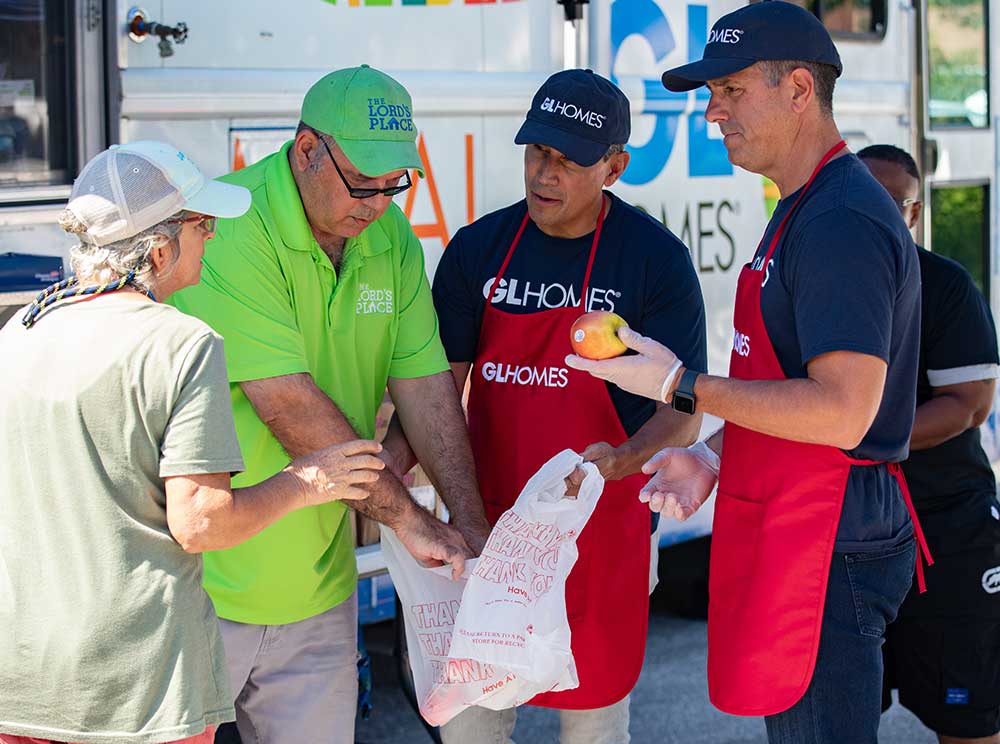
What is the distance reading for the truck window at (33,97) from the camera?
3.08m

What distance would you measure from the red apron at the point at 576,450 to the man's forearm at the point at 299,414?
44cm

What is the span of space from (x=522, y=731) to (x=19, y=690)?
94.1 inches

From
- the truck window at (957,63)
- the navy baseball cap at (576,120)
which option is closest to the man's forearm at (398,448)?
the navy baseball cap at (576,120)

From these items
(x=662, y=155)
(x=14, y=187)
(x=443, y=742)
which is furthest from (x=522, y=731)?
(x=14, y=187)

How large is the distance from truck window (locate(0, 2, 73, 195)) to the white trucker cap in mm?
966

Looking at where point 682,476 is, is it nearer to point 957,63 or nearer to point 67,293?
point 67,293

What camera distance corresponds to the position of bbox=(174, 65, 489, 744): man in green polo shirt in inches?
103

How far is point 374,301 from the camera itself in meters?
2.80

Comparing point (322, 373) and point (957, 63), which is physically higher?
point (957, 63)

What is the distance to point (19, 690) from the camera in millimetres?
2102

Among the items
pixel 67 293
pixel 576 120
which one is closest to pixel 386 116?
pixel 576 120

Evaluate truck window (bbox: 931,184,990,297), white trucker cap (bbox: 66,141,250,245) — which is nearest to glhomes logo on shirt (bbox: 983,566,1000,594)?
white trucker cap (bbox: 66,141,250,245)

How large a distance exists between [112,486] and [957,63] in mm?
4558

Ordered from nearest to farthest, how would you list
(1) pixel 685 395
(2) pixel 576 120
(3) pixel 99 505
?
(3) pixel 99 505 → (1) pixel 685 395 → (2) pixel 576 120
